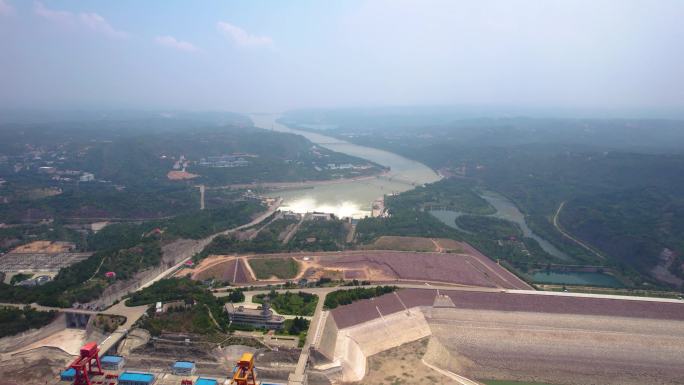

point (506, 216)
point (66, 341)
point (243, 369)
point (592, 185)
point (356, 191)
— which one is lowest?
point (506, 216)

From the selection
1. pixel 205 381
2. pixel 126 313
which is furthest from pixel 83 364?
pixel 126 313

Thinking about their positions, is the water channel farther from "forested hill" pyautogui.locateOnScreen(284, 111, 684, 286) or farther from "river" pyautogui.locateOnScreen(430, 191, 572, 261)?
"forested hill" pyautogui.locateOnScreen(284, 111, 684, 286)

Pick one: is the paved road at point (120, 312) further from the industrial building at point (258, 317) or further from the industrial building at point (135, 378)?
the industrial building at point (258, 317)

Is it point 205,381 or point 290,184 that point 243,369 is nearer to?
point 205,381

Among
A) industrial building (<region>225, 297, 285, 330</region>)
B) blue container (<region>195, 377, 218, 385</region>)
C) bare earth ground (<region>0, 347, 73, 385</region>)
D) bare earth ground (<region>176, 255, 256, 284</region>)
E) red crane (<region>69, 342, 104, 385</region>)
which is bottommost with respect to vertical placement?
bare earth ground (<region>0, 347, 73, 385</region>)

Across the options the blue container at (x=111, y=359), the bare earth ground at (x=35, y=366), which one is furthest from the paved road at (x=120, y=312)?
the bare earth ground at (x=35, y=366)

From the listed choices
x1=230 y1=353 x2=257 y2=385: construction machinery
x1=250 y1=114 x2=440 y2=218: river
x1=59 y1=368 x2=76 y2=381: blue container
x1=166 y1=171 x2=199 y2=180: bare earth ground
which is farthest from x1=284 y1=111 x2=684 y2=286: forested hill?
x1=166 y1=171 x2=199 y2=180: bare earth ground
